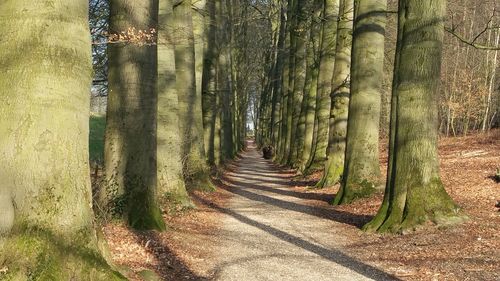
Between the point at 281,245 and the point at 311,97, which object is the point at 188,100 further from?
the point at 311,97

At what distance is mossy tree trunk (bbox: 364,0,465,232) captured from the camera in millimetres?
8594

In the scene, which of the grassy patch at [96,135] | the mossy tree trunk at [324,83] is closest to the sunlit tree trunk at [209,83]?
the mossy tree trunk at [324,83]

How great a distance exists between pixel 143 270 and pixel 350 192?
759 centimetres

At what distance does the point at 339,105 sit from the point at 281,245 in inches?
317

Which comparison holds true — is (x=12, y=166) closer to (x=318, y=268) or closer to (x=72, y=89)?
(x=72, y=89)

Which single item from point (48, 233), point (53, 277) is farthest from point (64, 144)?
point (53, 277)

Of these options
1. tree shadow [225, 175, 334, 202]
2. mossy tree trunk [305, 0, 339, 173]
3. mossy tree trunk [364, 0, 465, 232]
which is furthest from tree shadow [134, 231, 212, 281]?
mossy tree trunk [305, 0, 339, 173]

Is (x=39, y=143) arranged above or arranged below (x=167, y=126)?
below

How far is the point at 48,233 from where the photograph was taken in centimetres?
419

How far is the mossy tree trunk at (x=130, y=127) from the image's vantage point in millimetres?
8547

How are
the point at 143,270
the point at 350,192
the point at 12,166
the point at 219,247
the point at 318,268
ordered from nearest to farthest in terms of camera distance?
the point at 12,166, the point at 143,270, the point at 318,268, the point at 219,247, the point at 350,192

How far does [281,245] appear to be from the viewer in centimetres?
845

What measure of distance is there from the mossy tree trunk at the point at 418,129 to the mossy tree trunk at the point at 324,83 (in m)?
9.93

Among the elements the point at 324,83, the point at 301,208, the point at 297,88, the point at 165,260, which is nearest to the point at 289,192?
the point at 301,208
